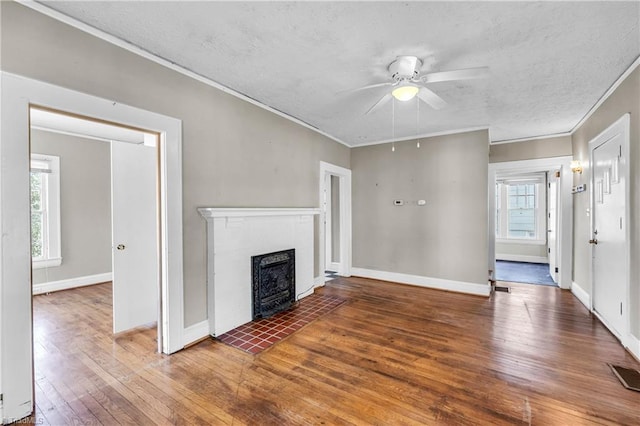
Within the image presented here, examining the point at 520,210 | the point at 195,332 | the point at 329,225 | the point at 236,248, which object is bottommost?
the point at 195,332

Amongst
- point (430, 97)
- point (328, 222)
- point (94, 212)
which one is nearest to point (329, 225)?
point (328, 222)

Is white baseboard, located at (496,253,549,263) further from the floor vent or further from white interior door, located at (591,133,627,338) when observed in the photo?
the floor vent

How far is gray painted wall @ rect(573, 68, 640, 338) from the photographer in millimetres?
2557

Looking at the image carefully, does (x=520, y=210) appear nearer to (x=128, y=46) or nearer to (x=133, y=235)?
(x=133, y=235)

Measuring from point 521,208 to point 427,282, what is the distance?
4631 millimetres

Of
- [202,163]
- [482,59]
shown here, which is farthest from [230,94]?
[482,59]

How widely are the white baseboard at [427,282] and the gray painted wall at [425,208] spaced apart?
3.3 inches

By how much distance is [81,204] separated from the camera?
16.0 feet

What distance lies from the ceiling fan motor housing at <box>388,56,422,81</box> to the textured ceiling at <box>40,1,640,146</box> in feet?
0.22

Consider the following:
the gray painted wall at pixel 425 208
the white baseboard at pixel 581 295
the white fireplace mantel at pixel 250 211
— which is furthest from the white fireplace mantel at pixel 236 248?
the white baseboard at pixel 581 295

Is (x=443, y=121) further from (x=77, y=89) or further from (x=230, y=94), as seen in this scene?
(x=77, y=89)

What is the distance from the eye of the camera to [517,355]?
8.45 feet

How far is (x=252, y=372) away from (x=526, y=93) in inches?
158

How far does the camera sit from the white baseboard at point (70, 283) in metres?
4.38
